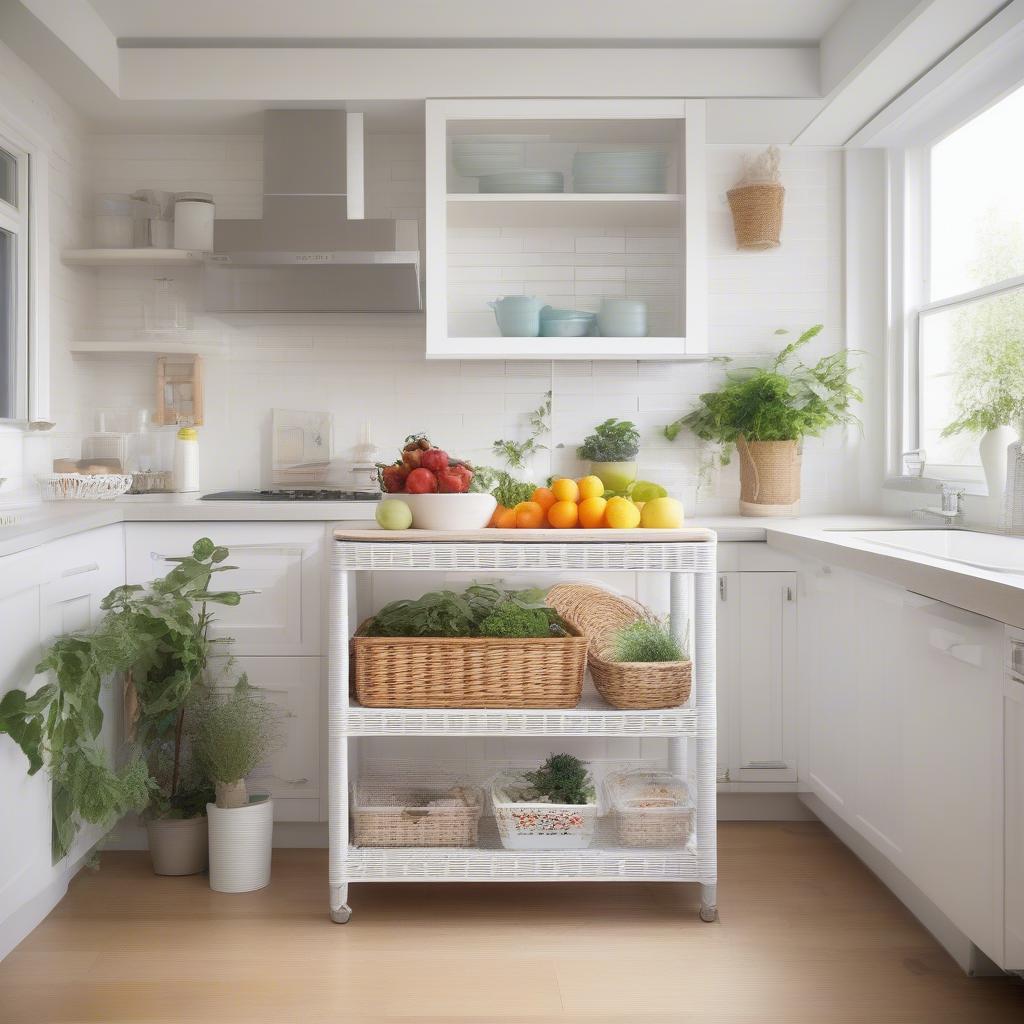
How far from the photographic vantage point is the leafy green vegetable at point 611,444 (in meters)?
3.67

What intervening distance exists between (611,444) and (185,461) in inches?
56.6

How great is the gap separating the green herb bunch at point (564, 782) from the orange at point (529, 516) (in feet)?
2.00

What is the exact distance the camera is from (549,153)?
352 cm

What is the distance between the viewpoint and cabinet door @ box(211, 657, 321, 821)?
308 cm

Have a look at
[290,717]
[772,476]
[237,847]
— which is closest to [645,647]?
[290,717]

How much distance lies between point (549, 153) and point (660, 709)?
1.93 m

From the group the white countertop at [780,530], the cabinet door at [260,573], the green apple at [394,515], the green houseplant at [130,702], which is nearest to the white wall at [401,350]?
the white countertop at [780,530]

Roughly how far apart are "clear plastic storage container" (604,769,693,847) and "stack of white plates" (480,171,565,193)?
1963 millimetres

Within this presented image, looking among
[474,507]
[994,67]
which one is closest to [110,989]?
[474,507]

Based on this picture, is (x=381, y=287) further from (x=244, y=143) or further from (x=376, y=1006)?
(x=376, y=1006)

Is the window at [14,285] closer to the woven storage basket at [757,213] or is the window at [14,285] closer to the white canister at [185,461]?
the white canister at [185,461]

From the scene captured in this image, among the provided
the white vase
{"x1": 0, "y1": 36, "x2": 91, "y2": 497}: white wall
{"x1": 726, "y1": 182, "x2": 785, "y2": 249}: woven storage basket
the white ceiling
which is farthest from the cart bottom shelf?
the white ceiling

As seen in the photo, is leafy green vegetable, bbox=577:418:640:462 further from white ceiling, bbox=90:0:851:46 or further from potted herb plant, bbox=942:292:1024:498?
white ceiling, bbox=90:0:851:46

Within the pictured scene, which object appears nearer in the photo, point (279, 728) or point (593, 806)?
point (593, 806)
